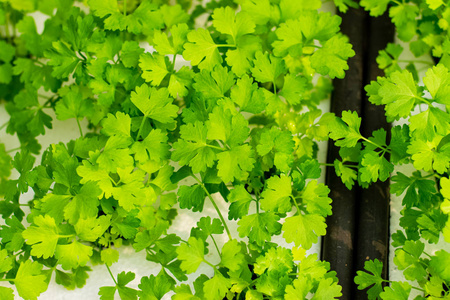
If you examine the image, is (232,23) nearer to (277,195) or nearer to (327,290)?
(277,195)

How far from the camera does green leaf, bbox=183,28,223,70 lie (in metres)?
0.90

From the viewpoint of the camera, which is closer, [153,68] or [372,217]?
[153,68]

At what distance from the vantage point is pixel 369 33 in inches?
47.9

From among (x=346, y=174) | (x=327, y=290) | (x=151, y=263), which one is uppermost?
(x=346, y=174)

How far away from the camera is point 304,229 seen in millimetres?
824

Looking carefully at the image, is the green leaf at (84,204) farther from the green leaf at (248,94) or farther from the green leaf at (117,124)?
the green leaf at (248,94)

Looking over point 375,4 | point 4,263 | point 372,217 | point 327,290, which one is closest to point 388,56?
point 375,4

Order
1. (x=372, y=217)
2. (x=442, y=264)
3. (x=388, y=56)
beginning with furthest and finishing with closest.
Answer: (x=388, y=56) → (x=372, y=217) → (x=442, y=264)

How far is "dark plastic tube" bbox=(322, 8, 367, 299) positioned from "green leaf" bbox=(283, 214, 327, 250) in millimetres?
182

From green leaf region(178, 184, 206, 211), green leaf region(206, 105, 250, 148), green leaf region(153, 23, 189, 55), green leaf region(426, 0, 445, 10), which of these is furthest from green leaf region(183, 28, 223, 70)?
green leaf region(426, 0, 445, 10)

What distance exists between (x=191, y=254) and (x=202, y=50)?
39cm

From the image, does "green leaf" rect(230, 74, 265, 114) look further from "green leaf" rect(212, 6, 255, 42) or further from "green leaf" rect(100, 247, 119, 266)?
"green leaf" rect(100, 247, 119, 266)

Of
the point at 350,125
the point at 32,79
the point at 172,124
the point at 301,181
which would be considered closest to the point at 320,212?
the point at 301,181

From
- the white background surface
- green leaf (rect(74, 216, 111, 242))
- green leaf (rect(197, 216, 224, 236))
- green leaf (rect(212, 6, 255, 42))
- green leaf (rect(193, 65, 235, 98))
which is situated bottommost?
the white background surface
